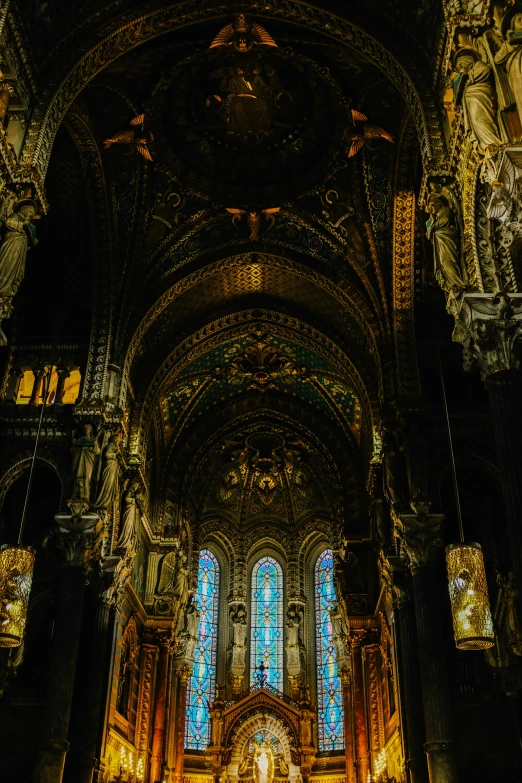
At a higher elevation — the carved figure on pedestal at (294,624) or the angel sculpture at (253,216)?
the angel sculpture at (253,216)

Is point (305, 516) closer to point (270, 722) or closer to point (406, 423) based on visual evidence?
point (270, 722)

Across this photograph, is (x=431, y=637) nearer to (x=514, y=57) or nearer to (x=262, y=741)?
(x=514, y=57)

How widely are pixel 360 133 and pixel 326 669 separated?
17395 millimetres

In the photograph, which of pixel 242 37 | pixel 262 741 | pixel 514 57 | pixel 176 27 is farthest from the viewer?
pixel 262 741

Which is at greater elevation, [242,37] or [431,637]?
[242,37]

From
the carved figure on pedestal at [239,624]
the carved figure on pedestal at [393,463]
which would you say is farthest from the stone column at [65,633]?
the carved figure on pedestal at [239,624]

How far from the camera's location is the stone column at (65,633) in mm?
13891

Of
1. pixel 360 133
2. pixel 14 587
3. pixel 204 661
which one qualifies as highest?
pixel 360 133

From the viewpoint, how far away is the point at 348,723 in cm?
2339

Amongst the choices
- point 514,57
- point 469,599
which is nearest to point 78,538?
point 469,599

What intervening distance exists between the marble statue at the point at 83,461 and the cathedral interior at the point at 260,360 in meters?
0.06

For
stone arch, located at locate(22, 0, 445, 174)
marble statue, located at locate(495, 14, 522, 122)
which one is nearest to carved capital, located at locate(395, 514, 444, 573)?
stone arch, located at locate(22, 0, 445, 174)

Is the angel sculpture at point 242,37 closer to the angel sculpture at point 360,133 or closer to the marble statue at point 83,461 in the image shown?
the angel sculpture at point 360,133

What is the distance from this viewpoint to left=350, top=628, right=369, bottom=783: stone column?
21.7 metres
